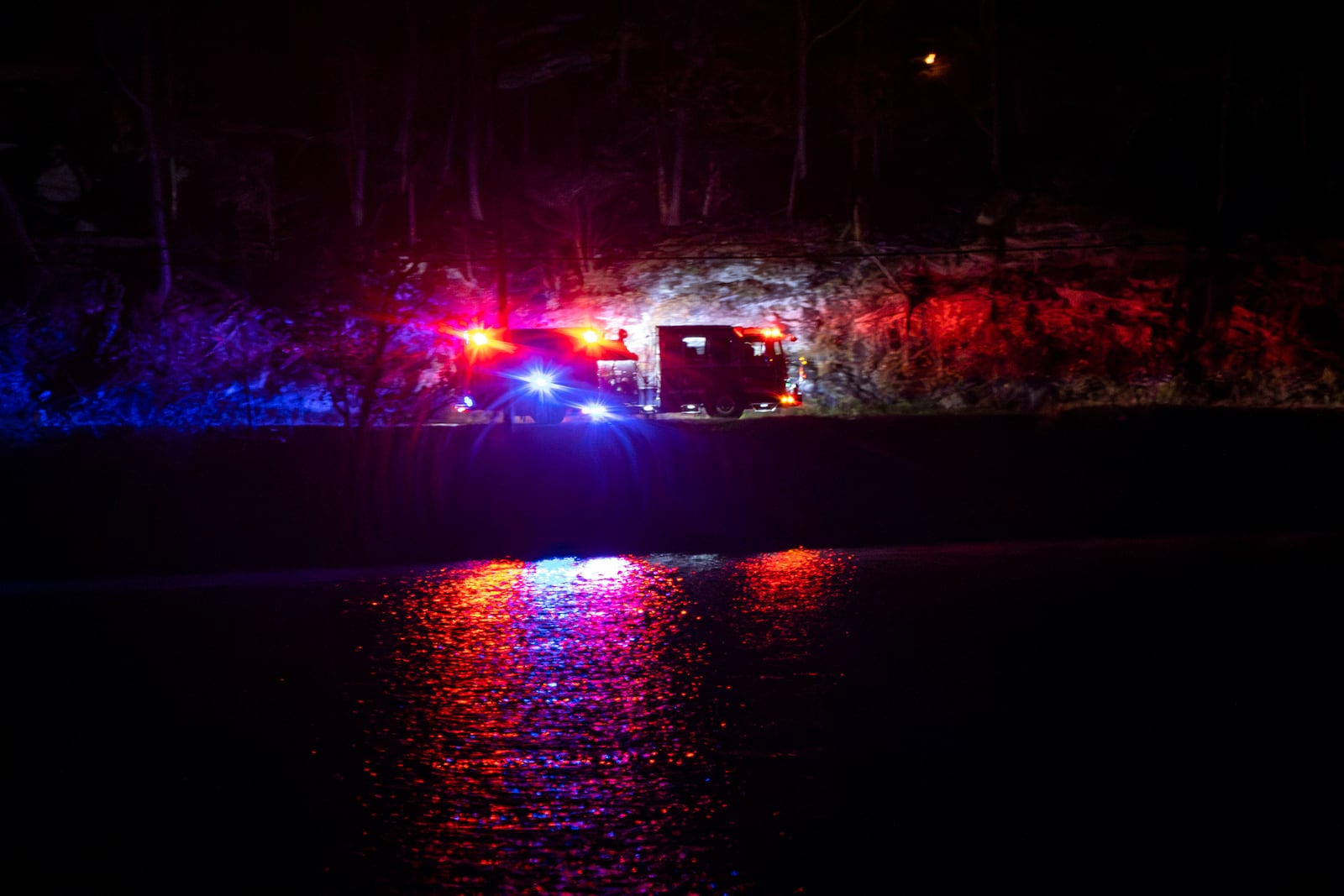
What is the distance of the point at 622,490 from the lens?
13906 millimetres

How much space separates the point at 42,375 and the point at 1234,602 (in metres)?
25.0

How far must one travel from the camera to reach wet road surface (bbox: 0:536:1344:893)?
12.6 ft

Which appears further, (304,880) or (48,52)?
(48,52)

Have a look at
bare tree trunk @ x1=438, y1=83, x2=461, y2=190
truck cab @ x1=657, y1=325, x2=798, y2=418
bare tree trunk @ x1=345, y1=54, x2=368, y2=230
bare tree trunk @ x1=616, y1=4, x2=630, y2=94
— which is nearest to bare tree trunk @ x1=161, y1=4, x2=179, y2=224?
bare tree trunk @ x1=345, y1=54, x2=368, y2=230

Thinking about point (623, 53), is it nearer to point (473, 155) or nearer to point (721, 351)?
point (473, 155)

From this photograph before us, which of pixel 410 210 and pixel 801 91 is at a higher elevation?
pixel 801 91

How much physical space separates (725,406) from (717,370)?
0.83 m

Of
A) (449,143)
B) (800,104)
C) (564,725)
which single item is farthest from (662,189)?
(564,725)

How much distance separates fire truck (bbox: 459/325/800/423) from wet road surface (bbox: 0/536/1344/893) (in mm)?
12165

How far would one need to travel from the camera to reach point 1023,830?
401 cm

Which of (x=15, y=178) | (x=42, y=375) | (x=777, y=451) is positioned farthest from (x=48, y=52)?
(x=777, y=451)

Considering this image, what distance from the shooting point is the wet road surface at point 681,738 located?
12.6 ft

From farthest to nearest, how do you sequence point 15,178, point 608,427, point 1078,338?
point 15,178
point 1078,338
point 608,427

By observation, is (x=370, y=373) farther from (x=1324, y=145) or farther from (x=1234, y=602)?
(x=1324, y=145)
